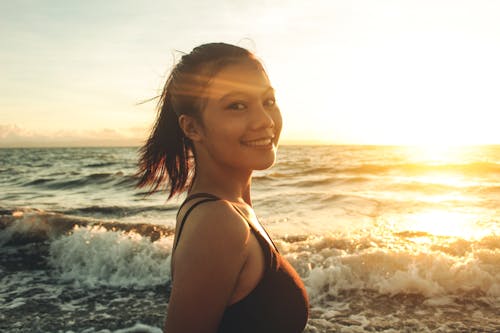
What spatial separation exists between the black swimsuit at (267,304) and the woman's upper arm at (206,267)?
0.11 metres

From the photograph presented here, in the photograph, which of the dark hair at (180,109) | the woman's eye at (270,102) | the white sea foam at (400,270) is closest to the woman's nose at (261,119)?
the woman's eye at (270,102)

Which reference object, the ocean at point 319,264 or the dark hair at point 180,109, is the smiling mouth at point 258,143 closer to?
the dark hair at point 180,109

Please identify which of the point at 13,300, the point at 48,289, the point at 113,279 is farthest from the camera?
the point at 113,279

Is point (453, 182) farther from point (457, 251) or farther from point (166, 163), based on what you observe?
point (166, 163)

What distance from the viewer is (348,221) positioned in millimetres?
11461

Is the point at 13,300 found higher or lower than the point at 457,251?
lower

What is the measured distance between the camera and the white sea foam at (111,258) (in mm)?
7680

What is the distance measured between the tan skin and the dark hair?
0.21ft

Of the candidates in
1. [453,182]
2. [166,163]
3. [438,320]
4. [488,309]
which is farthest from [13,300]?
[453,182]

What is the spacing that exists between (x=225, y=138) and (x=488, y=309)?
5250 mm

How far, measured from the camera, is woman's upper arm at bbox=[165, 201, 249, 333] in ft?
5.18

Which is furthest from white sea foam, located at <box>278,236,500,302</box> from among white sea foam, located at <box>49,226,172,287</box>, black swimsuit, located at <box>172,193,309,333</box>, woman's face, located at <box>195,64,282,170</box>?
woman's face, located at <box>195,64,282,170</box>

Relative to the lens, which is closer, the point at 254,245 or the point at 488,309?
the point at 254,245

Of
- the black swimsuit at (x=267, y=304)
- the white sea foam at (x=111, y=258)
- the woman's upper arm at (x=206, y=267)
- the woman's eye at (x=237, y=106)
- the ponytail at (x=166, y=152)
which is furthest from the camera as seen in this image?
the white sea foam at (x=111, y=258)
